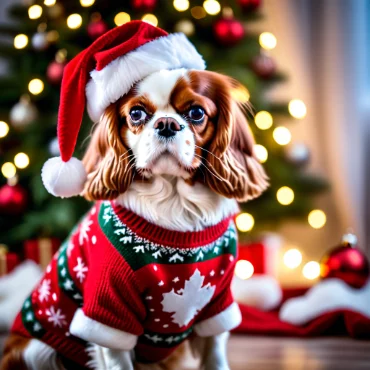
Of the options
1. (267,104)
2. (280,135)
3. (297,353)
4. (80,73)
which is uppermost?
(80,73)

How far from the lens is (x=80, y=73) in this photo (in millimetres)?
1121

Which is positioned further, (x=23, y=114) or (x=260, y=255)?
(x=260, y=255)

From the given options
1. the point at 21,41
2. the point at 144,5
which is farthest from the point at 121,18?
the point at 21,41

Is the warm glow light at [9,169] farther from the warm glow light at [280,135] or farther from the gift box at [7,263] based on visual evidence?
the warm glow light at [280,135]

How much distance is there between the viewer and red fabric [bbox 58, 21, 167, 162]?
3.67ft

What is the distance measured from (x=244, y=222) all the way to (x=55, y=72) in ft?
3.27

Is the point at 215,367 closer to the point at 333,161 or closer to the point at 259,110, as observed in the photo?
the point at 259,110

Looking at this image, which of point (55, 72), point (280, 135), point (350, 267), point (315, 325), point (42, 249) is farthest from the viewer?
point (280, 135)

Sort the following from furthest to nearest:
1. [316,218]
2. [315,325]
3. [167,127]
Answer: [316,218], [315,325], [167,127]

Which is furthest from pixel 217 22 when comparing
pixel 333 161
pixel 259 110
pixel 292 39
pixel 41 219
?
pixel 41 219

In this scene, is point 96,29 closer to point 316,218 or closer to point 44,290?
point 44,290

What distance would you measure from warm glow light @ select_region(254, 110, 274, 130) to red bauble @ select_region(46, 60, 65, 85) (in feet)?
2.70

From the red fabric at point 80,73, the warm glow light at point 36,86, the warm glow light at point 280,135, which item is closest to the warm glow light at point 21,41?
the warm glow light at point 36,86

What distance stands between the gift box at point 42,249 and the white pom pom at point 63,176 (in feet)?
3.84
